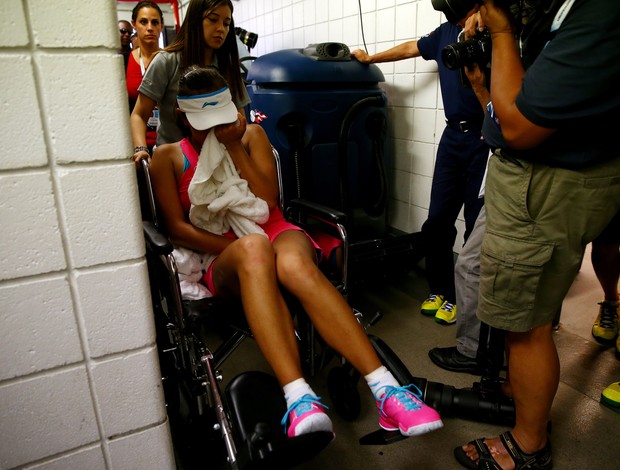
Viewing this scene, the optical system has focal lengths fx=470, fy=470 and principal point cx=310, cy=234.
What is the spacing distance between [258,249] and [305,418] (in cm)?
53

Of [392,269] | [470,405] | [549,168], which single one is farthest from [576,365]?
[549,168]

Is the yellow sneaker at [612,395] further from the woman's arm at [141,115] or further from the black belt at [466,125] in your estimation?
the woman's arm at [141,115]

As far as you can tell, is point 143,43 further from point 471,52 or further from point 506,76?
point 506,76

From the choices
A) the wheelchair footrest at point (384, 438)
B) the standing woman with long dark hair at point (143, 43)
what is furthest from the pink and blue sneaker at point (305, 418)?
the standing woman with long dark hair at point (143, 43)

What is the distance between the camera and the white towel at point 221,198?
1.58m

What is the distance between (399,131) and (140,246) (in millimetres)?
2213

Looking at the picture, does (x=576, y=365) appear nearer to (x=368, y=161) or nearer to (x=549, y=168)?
(x=549, y=168)

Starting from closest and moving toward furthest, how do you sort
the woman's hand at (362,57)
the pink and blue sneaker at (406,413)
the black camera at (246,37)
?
the pink and blue sneaker at (406,413)
the woman's hand at (362,57)
the black camera at (246,37)

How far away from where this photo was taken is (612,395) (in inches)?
66.8

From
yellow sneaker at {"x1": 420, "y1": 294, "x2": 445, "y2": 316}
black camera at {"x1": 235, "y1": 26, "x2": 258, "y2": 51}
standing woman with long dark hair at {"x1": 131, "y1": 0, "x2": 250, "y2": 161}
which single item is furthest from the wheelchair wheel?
black camera at {"x1": 235, "y1": 26, "x2": 258, "y2": 51}

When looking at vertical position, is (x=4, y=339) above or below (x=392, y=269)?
above

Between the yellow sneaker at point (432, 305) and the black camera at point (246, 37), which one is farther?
the black camera at point (246, 37)

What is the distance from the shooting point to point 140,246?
85 cm

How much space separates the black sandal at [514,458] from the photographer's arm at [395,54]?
5.85 feet
